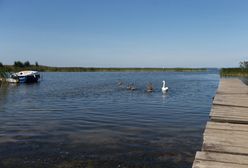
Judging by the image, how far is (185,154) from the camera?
11180 mm

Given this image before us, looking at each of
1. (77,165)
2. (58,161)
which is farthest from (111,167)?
(58,161)

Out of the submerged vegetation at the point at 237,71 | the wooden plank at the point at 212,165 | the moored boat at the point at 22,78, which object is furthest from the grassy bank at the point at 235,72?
the wooden plank at the point at 212,165

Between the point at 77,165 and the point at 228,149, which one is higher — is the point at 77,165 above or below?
below

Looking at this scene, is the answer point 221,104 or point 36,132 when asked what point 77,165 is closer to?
point 36,132

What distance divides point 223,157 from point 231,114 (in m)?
5.82

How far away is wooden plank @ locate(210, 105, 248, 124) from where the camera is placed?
1065 cm

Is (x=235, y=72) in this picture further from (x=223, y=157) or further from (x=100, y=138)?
(x=223, y=157)

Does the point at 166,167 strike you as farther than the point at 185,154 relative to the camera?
No

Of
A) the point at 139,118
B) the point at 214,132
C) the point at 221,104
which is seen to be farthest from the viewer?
the point at 139,118

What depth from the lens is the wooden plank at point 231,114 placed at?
34.9ft

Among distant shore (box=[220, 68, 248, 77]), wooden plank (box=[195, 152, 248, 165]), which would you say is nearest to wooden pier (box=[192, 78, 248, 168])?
wooden plank (box=[195, 152, 248, 165])

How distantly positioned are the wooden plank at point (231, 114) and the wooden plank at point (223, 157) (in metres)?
4.23

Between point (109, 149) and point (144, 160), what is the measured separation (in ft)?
5.89

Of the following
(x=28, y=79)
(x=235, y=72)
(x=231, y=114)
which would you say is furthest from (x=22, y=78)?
(x=231, y=114)
